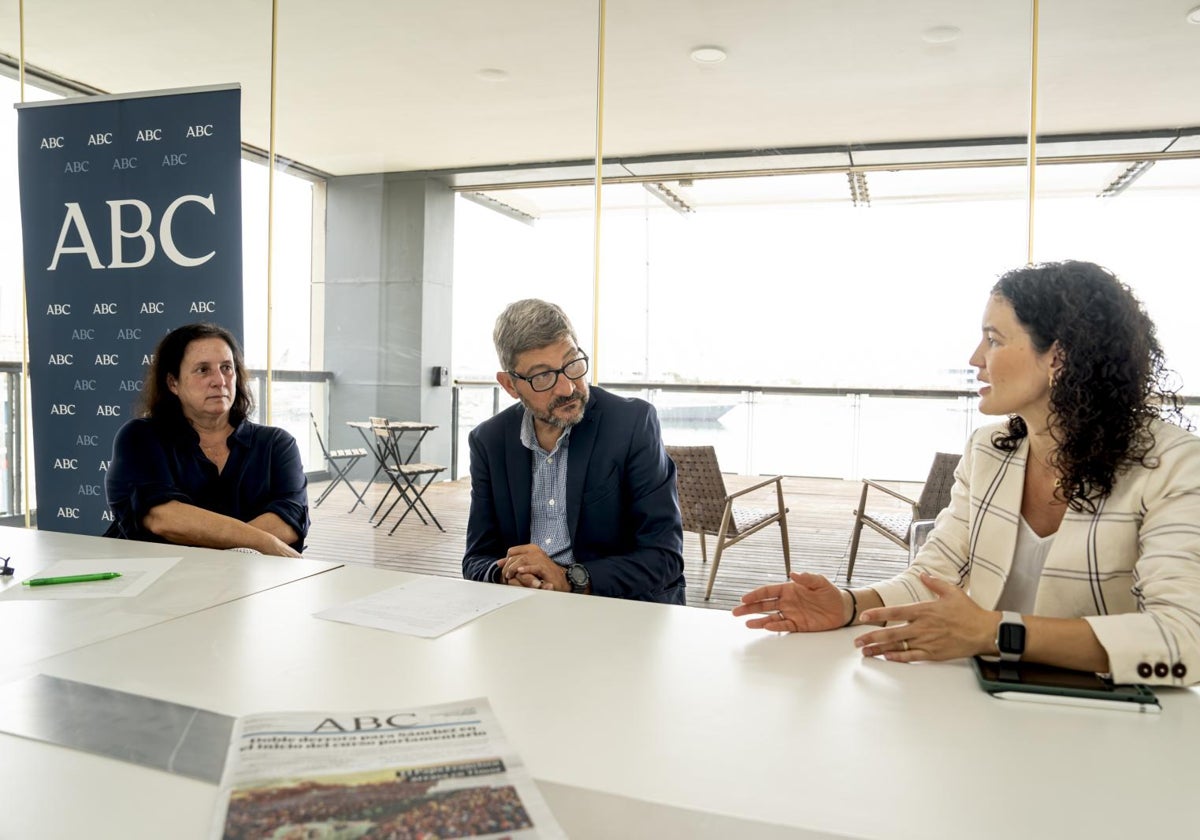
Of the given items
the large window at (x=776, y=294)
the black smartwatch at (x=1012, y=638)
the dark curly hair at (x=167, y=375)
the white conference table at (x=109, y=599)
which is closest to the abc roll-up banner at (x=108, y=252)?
the dark curly hair at (x=167, y=375)

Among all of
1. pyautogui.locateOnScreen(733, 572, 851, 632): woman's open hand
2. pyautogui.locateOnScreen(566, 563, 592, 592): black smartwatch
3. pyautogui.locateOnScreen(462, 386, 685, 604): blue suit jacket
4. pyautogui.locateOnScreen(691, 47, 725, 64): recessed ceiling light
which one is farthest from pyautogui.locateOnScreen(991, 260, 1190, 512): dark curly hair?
pyautogui.locateOnScreen(691, 47, 725, 64): recessed ceiling light

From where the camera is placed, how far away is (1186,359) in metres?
3.71

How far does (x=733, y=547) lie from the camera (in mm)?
5234

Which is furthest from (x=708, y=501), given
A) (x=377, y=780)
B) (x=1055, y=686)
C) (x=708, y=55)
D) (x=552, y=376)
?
(x=377, y=780)

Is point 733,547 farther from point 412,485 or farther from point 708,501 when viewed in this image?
point 412,485

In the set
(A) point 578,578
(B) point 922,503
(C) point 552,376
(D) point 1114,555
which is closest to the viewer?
(D) point 1114,555

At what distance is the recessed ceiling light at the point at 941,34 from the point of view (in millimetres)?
3988

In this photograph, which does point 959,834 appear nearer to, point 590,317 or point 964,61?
point 590,317

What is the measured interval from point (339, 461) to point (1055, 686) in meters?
4.56

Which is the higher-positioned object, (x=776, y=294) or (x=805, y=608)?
(x=776, y=294)

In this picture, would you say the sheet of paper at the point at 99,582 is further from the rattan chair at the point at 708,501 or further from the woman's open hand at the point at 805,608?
the rattan chair at the point at 708,501

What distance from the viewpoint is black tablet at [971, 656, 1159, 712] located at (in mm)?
1177

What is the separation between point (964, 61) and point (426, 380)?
132 inches

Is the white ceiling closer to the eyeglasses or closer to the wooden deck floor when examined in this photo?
the wooden deck floor
